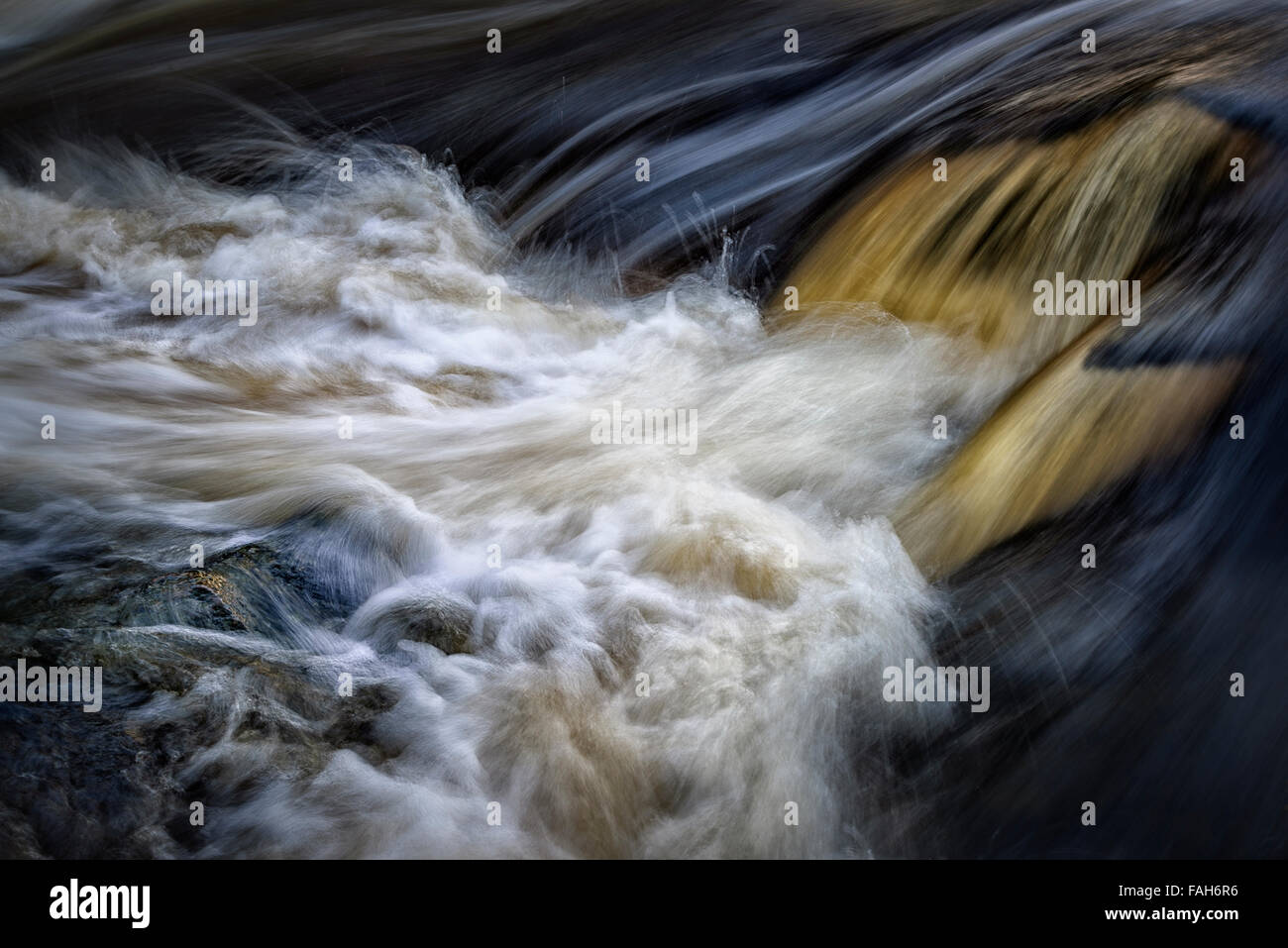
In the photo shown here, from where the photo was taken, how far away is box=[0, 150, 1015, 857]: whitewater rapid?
2301mm

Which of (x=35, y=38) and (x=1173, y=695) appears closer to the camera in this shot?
(x=1173, y=695)

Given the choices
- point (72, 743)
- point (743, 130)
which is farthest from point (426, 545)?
point (743, 130)

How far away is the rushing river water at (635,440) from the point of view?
2.33 m

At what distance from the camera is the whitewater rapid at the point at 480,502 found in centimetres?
230

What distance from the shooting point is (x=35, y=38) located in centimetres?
445

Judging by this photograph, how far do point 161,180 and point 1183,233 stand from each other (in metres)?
3.51

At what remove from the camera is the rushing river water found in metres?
2.33

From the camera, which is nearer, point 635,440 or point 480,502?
point 480,502

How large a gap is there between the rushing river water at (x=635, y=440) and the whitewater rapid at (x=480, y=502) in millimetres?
11

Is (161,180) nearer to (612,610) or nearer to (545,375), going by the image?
(545,375)

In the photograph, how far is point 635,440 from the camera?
3287mm

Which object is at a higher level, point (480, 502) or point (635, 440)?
point (635, 440)

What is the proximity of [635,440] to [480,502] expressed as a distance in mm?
505

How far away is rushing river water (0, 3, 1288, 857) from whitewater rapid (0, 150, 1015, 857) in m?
0.01
